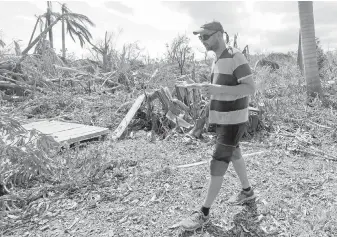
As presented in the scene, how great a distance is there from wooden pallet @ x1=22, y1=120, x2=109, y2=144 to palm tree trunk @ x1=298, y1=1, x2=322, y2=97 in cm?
522

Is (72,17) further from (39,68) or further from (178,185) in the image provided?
(178,185)

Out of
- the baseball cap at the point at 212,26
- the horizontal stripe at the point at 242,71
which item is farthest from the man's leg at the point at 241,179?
the baseball cap at the point at 212,26

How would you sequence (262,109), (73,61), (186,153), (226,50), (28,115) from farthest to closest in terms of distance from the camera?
(73,61), (28,115), (262,109), (186,153), (226,50)

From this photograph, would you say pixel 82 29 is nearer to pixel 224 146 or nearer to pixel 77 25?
pixel 77 25

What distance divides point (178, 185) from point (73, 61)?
35.5 ft

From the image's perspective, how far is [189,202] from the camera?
3.33 metres

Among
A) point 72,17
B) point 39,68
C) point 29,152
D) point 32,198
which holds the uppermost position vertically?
point 72,17

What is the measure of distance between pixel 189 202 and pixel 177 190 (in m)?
0.30

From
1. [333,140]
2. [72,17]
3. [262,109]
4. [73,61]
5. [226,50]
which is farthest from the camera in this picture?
[73,61]

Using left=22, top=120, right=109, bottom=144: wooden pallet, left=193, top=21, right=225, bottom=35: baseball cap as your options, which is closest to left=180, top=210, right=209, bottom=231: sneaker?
left=193, top=21, right=225, bottom=35: baseball cap

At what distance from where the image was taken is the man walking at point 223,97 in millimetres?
2598

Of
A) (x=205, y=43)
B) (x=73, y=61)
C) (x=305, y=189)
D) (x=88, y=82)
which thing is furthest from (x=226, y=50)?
(x=73, y=61)

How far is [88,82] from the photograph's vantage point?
32.0ft

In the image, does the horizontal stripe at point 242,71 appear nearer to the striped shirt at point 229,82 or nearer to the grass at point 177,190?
the striped shirt at point 229,82
